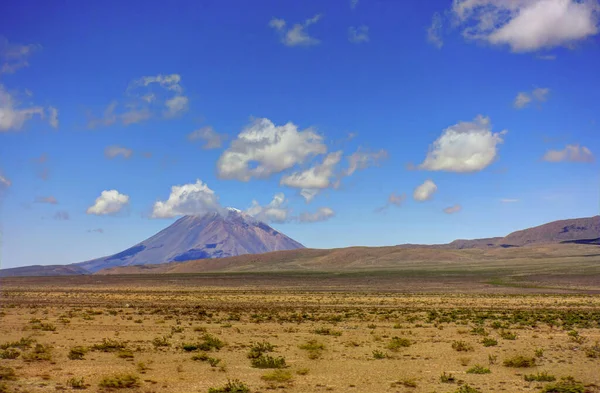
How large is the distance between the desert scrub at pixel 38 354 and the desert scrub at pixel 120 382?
16.5 feet

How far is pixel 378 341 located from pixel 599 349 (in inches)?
374

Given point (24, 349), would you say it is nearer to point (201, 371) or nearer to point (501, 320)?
point (201, 371)

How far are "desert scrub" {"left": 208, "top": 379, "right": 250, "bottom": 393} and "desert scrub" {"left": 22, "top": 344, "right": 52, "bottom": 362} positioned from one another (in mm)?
8268

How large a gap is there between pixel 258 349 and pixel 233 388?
652 cm

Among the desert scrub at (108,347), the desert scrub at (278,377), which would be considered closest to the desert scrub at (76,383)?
the desert scrub at (278,377)

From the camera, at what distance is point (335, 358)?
21.7 meters

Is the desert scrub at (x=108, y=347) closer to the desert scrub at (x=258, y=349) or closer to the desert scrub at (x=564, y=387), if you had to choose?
the desert scrub at (x=258, y=349)

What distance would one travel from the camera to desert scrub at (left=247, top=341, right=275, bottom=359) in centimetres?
2141

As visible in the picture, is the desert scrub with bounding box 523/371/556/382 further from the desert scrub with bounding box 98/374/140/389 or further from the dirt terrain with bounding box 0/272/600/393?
the desert scrub with bounding box 98/374/140/389

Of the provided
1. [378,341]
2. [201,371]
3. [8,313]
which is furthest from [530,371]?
[8,313]

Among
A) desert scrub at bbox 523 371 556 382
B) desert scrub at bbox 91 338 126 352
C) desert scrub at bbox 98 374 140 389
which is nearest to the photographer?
desert scrub at bbox 98 374 140 389

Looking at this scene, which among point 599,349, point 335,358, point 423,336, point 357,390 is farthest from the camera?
point 423,336

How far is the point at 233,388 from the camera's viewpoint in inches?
631

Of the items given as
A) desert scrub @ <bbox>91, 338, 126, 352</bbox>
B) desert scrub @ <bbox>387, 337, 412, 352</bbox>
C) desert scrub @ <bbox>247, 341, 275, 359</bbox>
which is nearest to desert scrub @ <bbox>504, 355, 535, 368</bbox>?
desert scrub @ <bbox>387, 337, 412, 352</bbox>
